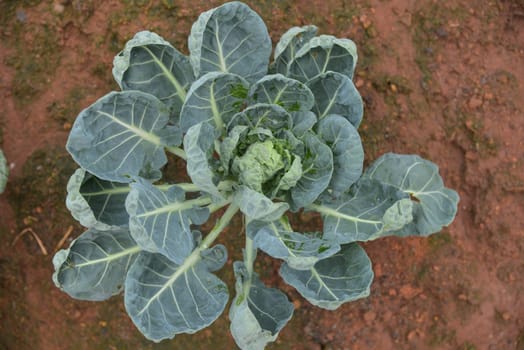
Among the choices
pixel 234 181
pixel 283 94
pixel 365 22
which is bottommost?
pixel 234 181

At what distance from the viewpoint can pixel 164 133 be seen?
329cm

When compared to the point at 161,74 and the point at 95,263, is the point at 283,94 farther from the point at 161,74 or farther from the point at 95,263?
the point at 95,263

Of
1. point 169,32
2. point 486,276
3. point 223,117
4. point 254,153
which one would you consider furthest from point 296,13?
point 486,276

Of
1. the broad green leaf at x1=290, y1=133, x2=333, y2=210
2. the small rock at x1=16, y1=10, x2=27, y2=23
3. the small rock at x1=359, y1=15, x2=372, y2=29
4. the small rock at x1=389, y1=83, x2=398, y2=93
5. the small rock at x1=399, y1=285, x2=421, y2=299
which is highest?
the small rock at x1=16, y1=10, x2=27, y2=23

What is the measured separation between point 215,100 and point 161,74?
0.40 metres

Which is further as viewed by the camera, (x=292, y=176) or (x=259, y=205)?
(x=292, y=176)

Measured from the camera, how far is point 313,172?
3096 millimetres

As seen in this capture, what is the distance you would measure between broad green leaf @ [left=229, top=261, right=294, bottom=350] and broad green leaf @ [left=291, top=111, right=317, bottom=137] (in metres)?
0.83

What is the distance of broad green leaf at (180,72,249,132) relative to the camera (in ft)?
9.53

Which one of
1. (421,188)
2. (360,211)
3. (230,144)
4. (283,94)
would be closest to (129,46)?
(230,144)

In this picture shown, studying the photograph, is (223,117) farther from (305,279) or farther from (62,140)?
(62,140)

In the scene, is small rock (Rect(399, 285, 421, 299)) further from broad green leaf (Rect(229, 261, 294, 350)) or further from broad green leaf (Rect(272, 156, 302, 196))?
broad green leaf (Rect(272, 156, 302, 196))

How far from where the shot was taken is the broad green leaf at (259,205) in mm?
2756

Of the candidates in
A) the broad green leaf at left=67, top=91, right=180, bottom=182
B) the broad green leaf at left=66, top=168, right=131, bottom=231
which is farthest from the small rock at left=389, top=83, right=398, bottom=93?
the broad green leaf at left=66, top=168, right=131, bottom=231
